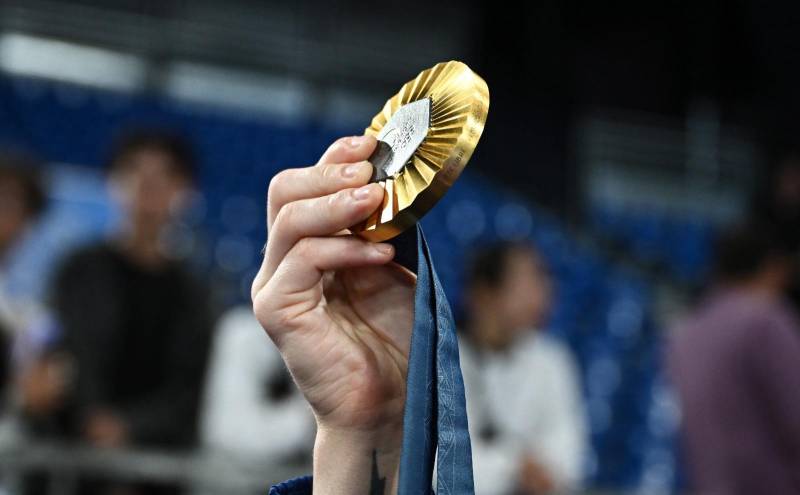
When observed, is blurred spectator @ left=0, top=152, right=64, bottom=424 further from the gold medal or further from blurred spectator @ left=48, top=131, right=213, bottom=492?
the gold medal

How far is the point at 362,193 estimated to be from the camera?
539mm

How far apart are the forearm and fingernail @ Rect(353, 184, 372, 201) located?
0.17m

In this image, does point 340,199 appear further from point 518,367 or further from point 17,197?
point 17,197

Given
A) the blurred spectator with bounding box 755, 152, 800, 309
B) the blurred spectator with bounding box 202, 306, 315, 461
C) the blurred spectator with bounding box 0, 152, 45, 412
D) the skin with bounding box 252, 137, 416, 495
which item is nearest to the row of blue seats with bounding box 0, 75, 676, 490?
the blurred spectator with bounding box 755, 152, 800, 309

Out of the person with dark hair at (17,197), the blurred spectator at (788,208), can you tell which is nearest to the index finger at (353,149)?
the person with dark hair at (17,197)

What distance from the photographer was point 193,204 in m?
4.78

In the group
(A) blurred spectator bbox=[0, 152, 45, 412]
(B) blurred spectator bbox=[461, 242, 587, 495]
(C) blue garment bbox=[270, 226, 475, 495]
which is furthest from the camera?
(A) blurred spectator bbox=[0, 152, 45, 412]

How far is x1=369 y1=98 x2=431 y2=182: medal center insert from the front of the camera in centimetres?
54

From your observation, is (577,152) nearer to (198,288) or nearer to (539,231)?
A: (539,231)

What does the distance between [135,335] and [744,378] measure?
1.13 meters

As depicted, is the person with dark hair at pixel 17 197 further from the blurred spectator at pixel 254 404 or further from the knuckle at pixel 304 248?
the knuckle at pixel 304 248

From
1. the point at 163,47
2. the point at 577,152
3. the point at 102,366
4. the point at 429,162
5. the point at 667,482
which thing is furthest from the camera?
the point at 577,152

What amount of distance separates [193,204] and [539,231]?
84.1 inches

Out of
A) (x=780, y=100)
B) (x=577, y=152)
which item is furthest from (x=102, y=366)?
(x=780, y=100)
